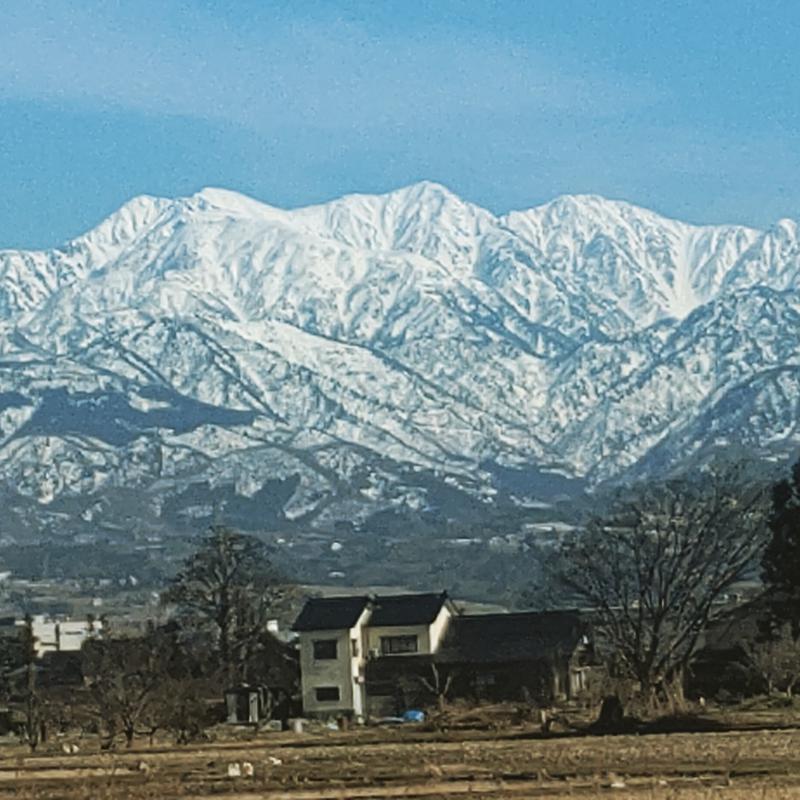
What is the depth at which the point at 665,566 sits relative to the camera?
237 feet

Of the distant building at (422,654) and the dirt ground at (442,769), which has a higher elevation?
the distant building at (422,654)

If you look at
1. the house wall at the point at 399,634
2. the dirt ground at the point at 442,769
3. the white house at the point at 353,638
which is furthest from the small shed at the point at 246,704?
the dirt ground at the point at 442,769

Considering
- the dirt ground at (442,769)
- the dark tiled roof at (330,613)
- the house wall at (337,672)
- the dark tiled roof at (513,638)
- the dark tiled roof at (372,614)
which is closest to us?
the dirt ground at (442,769)

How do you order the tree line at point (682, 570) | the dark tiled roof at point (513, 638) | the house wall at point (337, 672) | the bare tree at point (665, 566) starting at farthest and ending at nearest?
the dark tiled roof at point (513, 638) < the house wall at point (337, 672) < the bare tree at point (665, 566) < the tree line at point (682, 570)

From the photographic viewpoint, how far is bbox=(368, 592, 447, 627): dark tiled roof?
90.8m

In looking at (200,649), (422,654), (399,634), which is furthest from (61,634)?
(200,649)

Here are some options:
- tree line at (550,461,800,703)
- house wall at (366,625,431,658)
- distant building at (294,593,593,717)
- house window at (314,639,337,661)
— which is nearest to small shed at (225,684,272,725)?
distant building at (294,593,593,717)

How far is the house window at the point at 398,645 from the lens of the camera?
90.2 meters

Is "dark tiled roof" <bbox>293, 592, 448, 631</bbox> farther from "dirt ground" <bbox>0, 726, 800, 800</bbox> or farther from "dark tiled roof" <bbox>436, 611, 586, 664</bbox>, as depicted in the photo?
"dirt ground" <bbox>0, 726, 800, 800</bbox>

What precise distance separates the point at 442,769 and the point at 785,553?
1261 inches

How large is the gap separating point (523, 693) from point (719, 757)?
43463 mm

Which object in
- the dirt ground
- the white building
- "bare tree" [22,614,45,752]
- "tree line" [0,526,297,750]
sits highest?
the white building

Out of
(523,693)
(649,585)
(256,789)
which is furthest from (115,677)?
(256,789)

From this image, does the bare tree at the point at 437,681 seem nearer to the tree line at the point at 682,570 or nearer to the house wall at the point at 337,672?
the house wall at the point at 337,672
